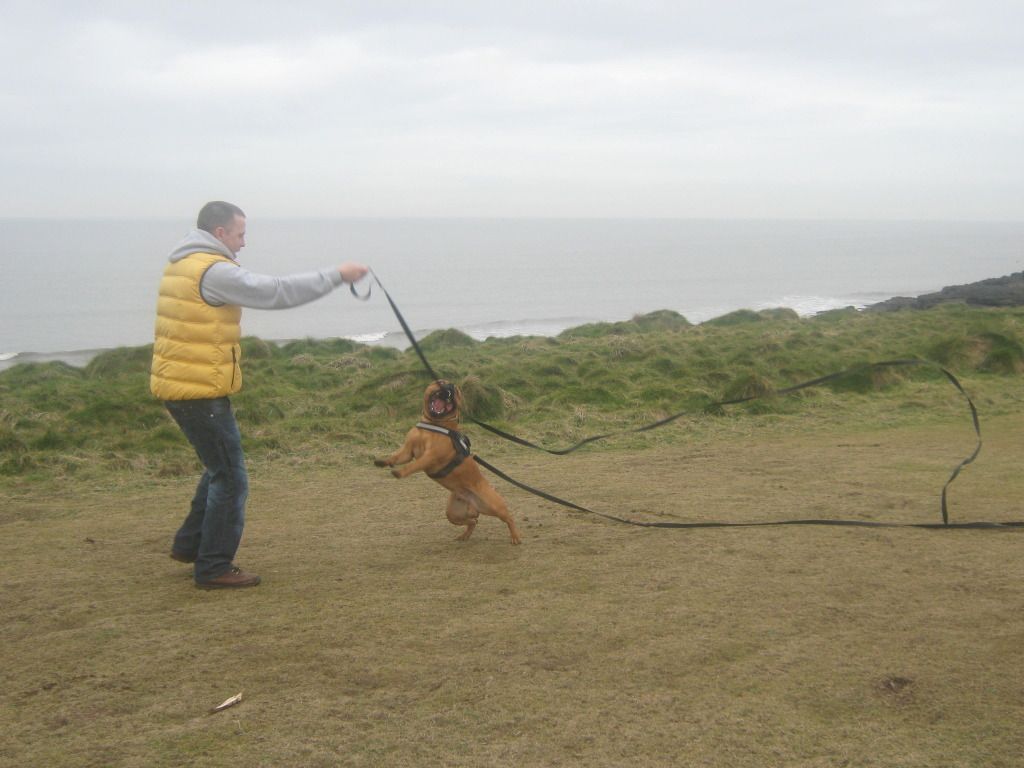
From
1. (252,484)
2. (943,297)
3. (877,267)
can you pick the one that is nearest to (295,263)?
(877,267)

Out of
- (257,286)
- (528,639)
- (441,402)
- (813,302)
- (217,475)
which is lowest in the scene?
(528,639)

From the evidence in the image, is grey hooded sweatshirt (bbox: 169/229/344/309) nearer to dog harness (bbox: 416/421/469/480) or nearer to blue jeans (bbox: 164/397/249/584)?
blue jeans (bbox: 164/397/249/584)

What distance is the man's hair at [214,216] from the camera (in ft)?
16.3

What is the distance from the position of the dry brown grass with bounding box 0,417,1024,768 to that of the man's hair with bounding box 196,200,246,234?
196 centimetres

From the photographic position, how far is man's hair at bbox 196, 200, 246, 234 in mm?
4977

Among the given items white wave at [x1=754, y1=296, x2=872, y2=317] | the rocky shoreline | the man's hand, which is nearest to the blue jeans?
the man's hand

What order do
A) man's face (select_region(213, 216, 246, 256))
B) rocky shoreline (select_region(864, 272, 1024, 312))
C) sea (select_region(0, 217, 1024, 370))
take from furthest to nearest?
sea (select_region(0, 217, 1024, 370))
rocky shoreline (select_region(864, 272, 1024, 312))
man's face (select_region(213, 216, 246, 256))

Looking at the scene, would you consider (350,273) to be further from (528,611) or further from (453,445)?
(528,611)

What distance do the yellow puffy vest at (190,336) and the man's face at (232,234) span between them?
152 mm

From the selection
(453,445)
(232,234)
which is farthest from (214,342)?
(453,445)

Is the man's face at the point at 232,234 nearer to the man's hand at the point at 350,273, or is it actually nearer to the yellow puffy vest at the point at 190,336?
the yellow puffy vest at the point at 190,336

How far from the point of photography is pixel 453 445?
5.69 metres

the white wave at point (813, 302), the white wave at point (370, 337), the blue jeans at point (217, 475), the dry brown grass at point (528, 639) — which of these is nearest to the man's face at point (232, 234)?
the blue jeans at point (217, 475)

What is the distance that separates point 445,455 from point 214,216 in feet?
6.18
